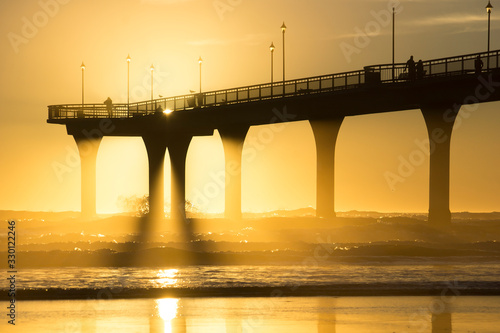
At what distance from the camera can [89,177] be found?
12056cm

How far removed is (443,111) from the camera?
75750 millimetres

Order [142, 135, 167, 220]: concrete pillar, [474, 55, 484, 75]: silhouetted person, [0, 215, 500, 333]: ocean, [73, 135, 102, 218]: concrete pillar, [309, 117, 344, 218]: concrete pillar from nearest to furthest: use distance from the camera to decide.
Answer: [0, 215, 500, 333]: ocean, [474, 55, 484, 75]: silhouetted person, [309, 117, 344, 218]: concrete pillar, [142, 135, 167, 220]: concrete pillar, [73, 135, 102, 218]: concrete pillar

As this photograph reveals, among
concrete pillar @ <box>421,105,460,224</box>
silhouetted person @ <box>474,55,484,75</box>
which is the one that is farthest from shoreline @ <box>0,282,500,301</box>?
concrete pillar @ <box>421,105,460,224</box>

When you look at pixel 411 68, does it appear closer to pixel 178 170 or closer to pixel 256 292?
pixel 178 170

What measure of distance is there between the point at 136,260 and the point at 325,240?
3523 cm

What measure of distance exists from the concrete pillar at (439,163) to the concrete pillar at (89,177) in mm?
50751

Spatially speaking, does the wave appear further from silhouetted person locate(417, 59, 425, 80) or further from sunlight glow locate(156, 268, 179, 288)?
silhouetted person locate(417, 59, 425, 80)

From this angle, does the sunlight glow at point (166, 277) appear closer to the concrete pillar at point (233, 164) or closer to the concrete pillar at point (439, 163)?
the concrete pillar at point (439, 163)

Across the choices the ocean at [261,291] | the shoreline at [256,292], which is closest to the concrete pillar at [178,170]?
the ocean at [261,291]

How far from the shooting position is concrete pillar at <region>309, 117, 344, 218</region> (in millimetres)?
Result: 89562

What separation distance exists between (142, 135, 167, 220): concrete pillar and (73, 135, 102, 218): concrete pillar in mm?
11995

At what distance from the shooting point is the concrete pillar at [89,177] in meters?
117

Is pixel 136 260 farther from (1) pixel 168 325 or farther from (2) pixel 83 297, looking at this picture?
(1) pixel 168 325

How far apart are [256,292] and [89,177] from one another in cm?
9040
